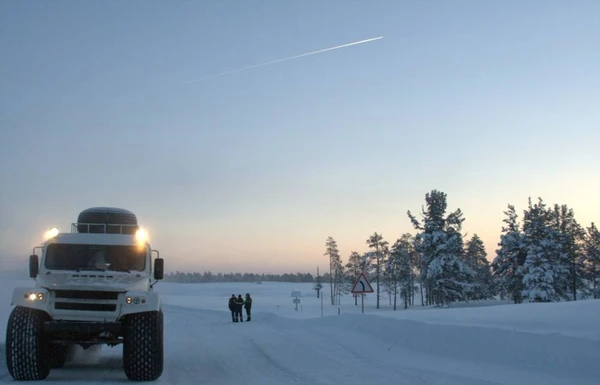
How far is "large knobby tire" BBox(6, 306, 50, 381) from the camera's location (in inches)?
392

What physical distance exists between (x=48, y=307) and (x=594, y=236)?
70462mm

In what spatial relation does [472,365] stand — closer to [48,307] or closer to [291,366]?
[291,366]

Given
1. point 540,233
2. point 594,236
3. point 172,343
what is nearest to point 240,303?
point 172,343

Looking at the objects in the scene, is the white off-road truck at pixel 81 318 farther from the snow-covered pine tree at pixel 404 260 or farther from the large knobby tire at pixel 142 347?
the snow-covered pine tree at pixel 404 260

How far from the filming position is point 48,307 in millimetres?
10336

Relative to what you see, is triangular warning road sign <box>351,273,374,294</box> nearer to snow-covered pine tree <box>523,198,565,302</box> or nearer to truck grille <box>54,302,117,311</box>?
truck grille <box>54,302,117,311</box>

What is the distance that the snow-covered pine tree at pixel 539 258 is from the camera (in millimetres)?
48531

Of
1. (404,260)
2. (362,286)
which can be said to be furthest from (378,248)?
(362,286)

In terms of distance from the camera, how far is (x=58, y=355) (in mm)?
11875

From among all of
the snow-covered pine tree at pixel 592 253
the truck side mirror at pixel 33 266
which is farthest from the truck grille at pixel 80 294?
the snow-covered pine tree at pixel 592 253

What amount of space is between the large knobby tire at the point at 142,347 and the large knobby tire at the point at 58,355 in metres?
2.03

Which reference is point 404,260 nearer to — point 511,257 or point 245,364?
point 511,257

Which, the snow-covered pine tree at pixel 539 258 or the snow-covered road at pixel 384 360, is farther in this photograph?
the snow-covered pine tree at pixel 539 258

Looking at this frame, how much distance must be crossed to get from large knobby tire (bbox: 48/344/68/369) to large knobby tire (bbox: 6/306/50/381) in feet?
3.49
